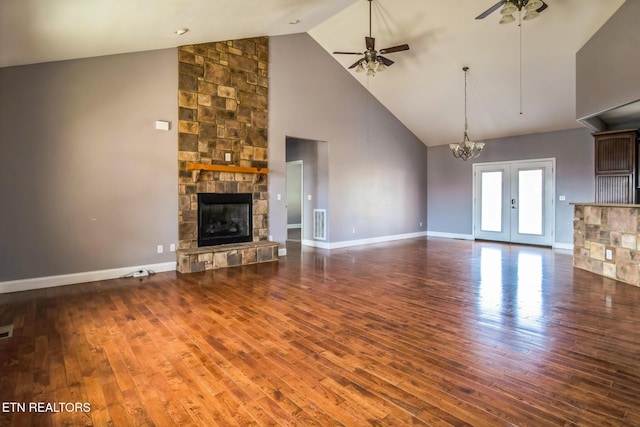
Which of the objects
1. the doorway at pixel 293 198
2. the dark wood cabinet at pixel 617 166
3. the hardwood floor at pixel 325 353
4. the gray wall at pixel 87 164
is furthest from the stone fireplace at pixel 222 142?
the dark wood cabinet at pixel 617 166

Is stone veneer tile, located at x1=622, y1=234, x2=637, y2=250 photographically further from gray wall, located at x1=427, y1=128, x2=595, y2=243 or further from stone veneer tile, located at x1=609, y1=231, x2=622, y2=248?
gray wall, located at x1=427, y1=128, x2=595, y2=243

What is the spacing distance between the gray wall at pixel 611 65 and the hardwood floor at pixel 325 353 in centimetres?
268

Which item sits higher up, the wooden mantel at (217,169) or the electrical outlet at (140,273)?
the wooden mantel at (217,169)

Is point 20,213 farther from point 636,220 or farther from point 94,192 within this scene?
point 636,220

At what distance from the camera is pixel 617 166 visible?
22.2 feet

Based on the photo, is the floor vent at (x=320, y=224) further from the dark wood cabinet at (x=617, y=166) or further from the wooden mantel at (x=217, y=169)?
the dark wood cabinet at (x=617, y=166)

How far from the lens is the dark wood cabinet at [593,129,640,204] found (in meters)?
6.53

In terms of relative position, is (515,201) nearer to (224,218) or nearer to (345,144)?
(345,144)

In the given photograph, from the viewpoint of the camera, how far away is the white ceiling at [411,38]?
371 centimetres

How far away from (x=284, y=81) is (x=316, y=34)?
1.30 meters

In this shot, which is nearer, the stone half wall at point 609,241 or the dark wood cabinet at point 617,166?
the stone half wall at point 609,241

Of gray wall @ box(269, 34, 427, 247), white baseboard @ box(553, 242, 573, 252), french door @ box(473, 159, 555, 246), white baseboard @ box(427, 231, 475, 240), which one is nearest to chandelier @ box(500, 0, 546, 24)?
gray wall @ box(269, 34, 427, 247)

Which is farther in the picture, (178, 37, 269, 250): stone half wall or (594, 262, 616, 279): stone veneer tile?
(178, 37, 269, 250): stone half wall

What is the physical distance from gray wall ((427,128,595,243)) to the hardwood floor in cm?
366
